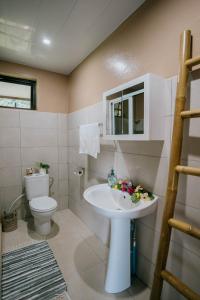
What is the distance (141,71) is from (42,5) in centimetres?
104

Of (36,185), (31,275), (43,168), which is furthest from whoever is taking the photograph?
(43,168)

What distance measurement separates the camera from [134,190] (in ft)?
4.78

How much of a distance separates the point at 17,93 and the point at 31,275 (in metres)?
2.46

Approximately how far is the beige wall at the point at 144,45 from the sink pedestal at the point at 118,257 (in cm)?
124

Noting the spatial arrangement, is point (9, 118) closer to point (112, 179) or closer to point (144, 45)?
point (112, 179)

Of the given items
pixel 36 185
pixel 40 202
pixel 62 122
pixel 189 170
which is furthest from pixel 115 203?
pixel 62 122

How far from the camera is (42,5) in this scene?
4.83ft

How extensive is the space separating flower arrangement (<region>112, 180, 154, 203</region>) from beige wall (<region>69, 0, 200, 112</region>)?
3.03ft

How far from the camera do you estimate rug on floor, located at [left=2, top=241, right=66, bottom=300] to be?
141 cm

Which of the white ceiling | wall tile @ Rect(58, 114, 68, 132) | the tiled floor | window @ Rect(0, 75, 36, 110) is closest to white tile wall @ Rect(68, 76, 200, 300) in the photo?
the tiled floor

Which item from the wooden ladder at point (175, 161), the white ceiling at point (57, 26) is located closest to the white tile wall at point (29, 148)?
the white ceiling at point (57, 26)

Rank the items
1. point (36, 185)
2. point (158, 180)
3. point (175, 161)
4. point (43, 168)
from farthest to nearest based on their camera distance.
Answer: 1. point (43, 168)
2. point (36, 185)
3. point (158, 180)
4. point (175, 161)

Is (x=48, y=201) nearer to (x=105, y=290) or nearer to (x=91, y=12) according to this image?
(x=105, y=290)

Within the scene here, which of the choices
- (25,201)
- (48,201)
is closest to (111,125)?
(48,201)
